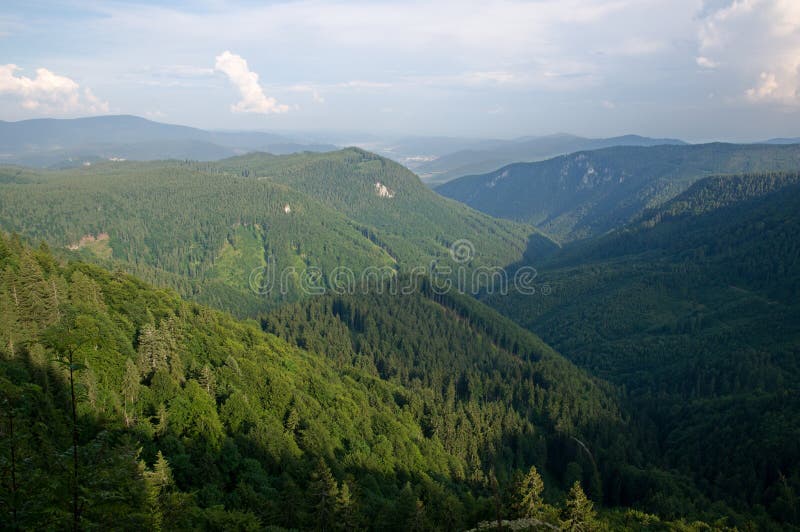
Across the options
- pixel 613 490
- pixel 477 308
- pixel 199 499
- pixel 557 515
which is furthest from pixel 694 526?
pixel 477 308

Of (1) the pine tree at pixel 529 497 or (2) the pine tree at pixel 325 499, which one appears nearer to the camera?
(2) the pine tree at pixel 325 499

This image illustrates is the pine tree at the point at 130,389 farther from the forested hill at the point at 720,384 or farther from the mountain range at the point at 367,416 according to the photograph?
the forested hill at the point at 720,384

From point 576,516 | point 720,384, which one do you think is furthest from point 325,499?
point 720,384

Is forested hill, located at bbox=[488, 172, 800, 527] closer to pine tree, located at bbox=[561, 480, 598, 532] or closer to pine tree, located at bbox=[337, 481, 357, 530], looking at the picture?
pine tree, located at bbox=[561, 480, 598, 532]

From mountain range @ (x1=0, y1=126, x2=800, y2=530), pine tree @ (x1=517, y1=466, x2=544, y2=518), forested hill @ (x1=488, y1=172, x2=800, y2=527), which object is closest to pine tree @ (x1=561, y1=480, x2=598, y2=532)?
mountain range @ (x1=0, y1=126, x2=800, y2=530)

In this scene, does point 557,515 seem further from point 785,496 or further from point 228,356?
point 785,496

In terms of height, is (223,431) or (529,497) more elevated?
(223,431)

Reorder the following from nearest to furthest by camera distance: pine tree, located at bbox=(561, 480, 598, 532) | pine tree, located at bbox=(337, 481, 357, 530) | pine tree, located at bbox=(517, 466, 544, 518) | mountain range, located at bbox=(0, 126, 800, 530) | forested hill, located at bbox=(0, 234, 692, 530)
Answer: forested hill, located at bbox=(0, 234, 692, 530) → mountain range, located at bbox=(0, 126, 800, 530) → pine tree, located at bbox=(561, 480, 598, 532) → pine tree, located at bbox=(337, 481, 357, 530) → pine tree, located at bbox=(517, 466, 544, 518)

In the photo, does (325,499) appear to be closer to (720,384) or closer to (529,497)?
(529,497)

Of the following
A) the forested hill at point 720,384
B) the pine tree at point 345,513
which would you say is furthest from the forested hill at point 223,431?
the forested hill at point 720,384
